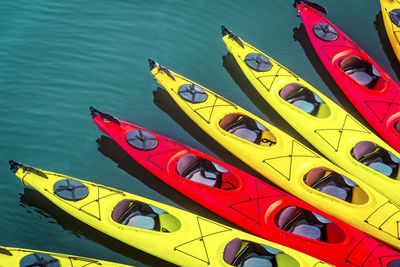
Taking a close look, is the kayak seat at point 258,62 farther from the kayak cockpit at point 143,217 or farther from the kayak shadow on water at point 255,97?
the kayak cockpit at point 143,217

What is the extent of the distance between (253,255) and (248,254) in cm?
9

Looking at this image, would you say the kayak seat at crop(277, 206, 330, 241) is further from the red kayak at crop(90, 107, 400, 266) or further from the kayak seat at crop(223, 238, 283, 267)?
the kayak seat at crop(223, 238, 283, 267)

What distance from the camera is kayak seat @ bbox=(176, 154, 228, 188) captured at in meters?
10.2

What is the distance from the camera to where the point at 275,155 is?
10.5 m

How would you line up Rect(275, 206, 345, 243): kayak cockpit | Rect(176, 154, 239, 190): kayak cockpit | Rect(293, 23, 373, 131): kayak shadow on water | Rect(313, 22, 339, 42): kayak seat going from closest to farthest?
Rect(275, 206, 345, 243): kayak cockpit
Rect(176, 154, 239, 190): kayak cockpit
Rect(293, 23, 373, 131): kayak shadow on water
Rect(313, 22, 339, 42): kayak seat

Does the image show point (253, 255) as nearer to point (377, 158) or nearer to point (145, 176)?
point (145, 176)

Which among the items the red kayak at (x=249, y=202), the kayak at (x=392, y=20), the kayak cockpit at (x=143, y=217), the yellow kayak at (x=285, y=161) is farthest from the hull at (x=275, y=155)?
the kayak at (x=392, y=20)

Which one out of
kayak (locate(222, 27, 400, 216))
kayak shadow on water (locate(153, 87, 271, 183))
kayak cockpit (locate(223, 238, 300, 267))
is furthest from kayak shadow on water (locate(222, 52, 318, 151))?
kayak cockpit (locate(223, 238, 300, 267))

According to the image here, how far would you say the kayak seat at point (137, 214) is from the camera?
9.48 meters

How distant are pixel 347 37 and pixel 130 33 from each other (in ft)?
19.3

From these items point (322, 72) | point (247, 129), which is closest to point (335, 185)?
point (247, 129)

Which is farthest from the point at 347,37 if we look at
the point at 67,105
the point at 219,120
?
the point at 67,105

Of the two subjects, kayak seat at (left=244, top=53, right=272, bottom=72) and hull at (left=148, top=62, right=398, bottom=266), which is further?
kayak seat at (left=244, top=53, right=272, bottom=72)

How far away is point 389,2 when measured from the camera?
45.0ft
